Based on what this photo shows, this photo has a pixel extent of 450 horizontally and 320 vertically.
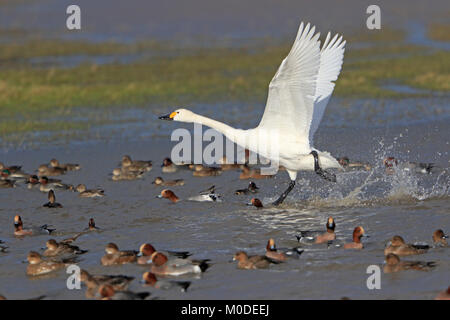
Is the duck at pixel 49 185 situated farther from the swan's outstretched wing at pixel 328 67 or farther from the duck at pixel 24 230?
the swan's outstretched wing at pixel 328 67

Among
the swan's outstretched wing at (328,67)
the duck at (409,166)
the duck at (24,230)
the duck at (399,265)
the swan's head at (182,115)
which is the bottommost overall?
the duck at (24,230)

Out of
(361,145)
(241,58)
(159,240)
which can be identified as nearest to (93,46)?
(241,58)

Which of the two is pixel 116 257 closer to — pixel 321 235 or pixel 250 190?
pixel 321 235

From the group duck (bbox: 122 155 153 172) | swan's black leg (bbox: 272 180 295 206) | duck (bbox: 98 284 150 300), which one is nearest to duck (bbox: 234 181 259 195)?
swan's black leg (bbox: 272 180 295 206)

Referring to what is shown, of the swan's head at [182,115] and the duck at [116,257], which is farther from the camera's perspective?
the swan's head at [182,115]

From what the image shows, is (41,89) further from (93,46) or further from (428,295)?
(428,295)

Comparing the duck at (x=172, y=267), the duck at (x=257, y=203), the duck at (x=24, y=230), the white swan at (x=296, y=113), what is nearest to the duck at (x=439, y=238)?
the white swan at (x=296, y=113)

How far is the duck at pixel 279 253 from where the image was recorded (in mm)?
9766

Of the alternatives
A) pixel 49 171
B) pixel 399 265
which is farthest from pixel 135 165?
pixel 399 265

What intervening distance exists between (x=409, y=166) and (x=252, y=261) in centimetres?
556

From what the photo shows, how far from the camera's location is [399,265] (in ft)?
30.1

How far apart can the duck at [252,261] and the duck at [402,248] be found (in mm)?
1350

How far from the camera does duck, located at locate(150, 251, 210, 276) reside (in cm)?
944

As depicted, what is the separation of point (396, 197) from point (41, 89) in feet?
47.2
